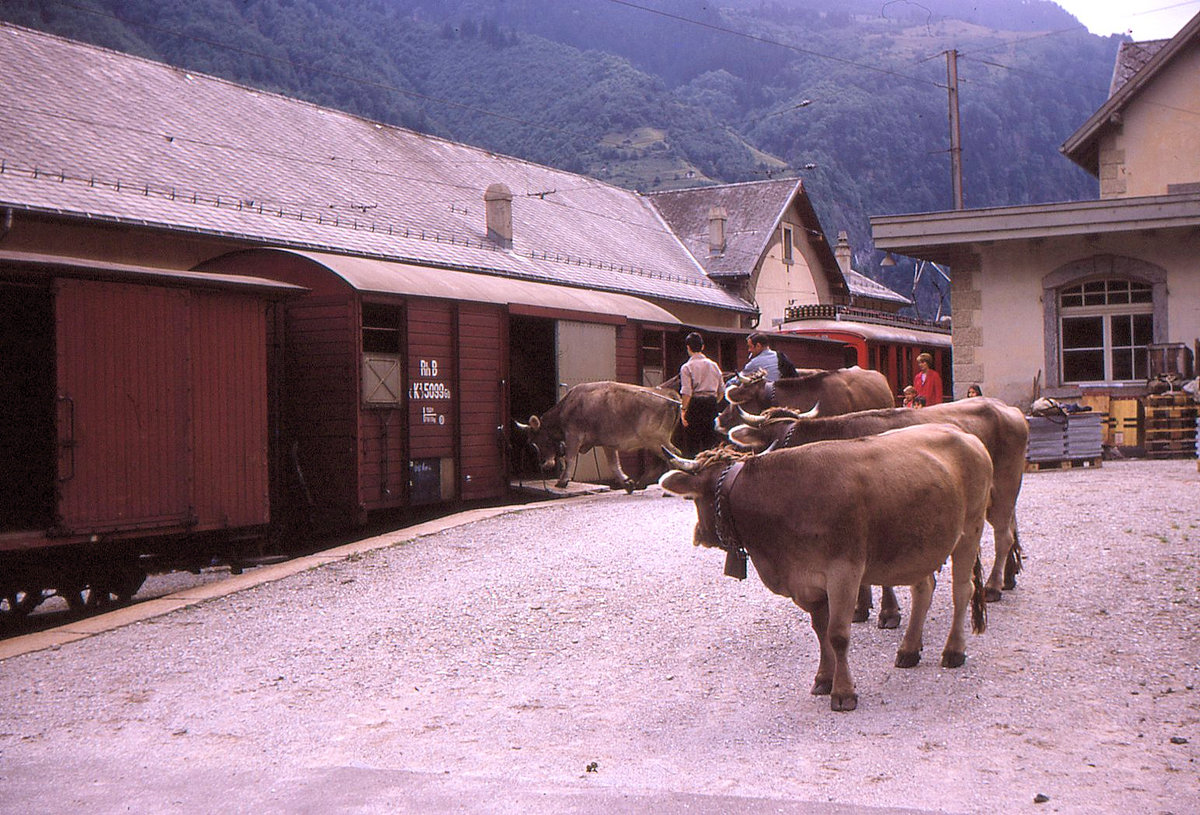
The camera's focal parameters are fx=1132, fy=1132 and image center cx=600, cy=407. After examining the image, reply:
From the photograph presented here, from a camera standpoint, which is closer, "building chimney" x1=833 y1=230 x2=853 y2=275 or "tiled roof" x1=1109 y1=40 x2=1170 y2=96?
"tiled roof" x1=1109 y1=40 x2=1170 y2=96

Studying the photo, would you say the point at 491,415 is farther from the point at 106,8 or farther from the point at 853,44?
the point at 853,44

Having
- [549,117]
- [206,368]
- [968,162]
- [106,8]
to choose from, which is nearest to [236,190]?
[206,368]

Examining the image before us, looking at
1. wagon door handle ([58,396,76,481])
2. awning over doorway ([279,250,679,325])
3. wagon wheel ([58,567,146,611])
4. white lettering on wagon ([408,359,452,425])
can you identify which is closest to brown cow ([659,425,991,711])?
wagon door handle ([58,396,76,481])

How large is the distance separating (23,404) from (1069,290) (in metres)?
15.9

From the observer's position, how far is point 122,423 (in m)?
10.2

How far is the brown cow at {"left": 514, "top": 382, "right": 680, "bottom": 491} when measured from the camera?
54.4 ft

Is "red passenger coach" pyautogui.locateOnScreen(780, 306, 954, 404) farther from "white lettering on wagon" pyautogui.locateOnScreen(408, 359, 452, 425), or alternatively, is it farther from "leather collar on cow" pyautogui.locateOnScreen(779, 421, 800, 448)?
"leather collar on cow" pyautogui.locateOnScreen(779, 421, 800, 448)

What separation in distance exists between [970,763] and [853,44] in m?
170

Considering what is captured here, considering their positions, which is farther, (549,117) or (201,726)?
(549,117)

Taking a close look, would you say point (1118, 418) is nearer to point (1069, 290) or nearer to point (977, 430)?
point (1069, 290)

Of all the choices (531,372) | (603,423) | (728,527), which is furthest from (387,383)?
(728,527)

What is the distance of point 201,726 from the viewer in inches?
235

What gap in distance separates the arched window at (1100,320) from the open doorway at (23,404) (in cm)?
1521

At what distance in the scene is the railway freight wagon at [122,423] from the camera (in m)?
9.62
